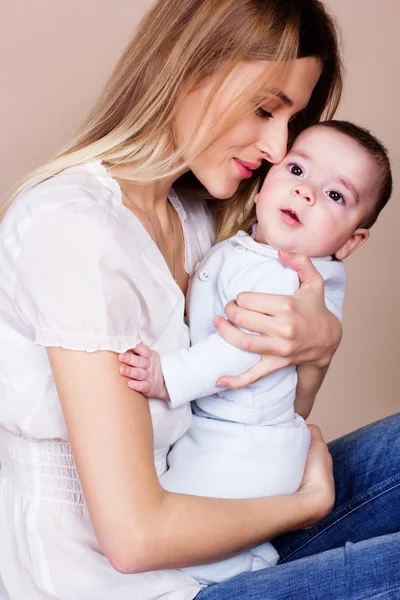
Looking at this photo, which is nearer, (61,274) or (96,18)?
(61,274)

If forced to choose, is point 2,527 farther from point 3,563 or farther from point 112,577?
point 112,577

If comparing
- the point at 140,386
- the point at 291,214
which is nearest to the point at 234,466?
the point at 140,386

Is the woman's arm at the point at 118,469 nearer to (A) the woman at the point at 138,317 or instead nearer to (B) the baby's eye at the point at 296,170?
(A) the woman at the point at 138,317

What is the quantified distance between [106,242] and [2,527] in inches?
20.9

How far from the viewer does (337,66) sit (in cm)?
175

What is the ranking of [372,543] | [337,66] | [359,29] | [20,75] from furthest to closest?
1. [359,29]
2. [20,75]
3. [337,66]
4. [372,543]

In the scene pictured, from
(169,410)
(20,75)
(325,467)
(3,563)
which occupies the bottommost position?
(3,563)

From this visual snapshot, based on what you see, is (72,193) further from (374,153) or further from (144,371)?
(374,153)

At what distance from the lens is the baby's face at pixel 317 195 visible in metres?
1.57

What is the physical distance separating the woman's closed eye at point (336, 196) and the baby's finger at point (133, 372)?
54 cm

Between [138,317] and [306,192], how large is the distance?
0.42 meters

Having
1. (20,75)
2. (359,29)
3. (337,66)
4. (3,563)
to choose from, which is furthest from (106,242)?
(359,29)

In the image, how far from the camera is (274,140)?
1627 millimetres

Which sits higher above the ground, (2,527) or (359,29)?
(359,29)
